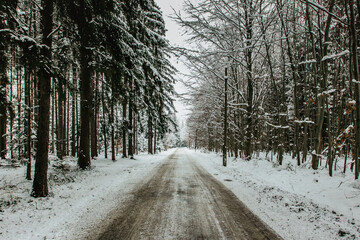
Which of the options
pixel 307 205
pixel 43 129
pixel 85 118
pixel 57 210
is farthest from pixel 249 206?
pixel 85 118

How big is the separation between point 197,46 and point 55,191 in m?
10.4

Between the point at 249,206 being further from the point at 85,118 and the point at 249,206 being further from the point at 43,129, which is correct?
the point at 85,118

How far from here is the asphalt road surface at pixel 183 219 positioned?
365cm

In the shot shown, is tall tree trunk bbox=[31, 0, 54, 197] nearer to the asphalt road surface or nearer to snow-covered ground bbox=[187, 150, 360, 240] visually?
the asphalt road surface

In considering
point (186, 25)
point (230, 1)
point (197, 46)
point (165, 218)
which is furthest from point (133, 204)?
point (230, 1)

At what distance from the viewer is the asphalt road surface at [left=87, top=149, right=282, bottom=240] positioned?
3652 millimetres

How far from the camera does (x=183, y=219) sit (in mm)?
4355

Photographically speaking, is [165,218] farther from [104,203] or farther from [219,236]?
[104,203]

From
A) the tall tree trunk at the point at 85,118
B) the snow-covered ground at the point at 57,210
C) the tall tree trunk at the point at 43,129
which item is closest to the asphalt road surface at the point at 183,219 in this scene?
the snow-covered ground at the point at 57,210

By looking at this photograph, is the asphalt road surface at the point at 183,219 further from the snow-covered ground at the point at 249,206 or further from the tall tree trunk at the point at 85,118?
the tall tree trunk at the point at 85,118

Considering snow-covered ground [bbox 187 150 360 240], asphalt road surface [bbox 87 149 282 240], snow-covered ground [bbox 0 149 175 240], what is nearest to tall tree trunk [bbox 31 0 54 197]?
snow-covered ground [bbox 0 149 175 240]

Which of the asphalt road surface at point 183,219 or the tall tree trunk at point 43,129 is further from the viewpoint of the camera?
the tall tree trunk at point 43,129

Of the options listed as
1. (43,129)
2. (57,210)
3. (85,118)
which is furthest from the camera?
(85,118)

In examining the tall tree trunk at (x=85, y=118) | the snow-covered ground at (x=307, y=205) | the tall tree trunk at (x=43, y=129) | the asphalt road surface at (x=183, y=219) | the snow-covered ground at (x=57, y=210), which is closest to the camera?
the asphalt road surface at (x=183, y=219)
